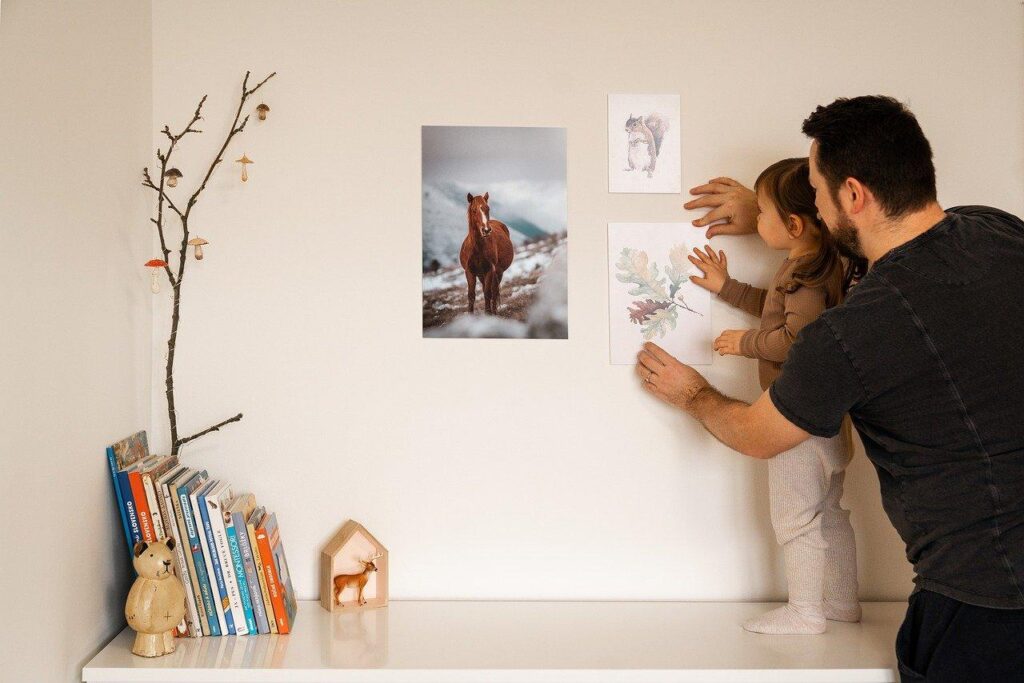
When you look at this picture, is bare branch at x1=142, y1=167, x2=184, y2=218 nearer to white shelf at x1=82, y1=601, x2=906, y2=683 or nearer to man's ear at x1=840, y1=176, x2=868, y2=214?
white shelf at x1=82, y1=601, x2=906, y2=683

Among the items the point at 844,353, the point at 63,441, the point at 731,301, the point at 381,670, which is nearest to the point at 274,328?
the point at 63,441

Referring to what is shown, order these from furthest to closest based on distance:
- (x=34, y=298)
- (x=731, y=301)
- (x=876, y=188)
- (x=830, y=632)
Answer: (x=731, y=301) → (x=830, y=632) → (x=876, y=188) → (x=34, y=298)

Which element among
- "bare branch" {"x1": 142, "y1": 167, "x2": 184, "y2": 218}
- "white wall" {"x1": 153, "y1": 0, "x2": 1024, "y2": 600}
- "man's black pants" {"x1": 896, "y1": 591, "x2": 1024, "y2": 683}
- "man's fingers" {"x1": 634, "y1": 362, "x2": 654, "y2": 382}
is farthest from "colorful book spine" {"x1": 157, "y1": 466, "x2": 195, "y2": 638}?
"man's black pants" {"x1": 896, "y1": 591, "x2": 1024, "y2": 683}

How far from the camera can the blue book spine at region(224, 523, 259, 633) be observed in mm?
1729

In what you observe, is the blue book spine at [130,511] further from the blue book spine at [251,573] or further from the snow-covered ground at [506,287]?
the snow-covered ground at [506,287]

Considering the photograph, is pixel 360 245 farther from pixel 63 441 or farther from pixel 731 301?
pixel 731 301

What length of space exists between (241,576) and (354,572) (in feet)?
0.90

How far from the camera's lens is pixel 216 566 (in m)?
1.73

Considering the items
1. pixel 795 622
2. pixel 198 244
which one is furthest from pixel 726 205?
pixel 198 244

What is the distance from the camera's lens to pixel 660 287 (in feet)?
6.56

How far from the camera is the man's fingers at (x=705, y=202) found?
1.98 meters

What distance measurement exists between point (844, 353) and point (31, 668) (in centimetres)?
149

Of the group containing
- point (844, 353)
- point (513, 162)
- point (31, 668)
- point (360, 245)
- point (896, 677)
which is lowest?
point (896, 677)

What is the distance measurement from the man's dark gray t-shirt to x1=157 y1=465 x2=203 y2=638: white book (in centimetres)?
126
